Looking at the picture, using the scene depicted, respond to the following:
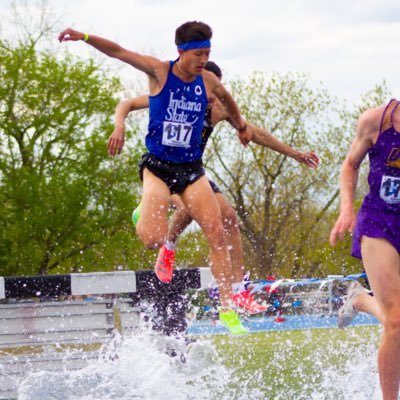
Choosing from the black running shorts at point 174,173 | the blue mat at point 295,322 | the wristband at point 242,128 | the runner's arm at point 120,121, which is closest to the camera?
the runner's arm at point 120,121

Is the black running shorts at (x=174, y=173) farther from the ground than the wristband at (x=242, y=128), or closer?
closer

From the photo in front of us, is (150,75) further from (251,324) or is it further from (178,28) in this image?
(251,324)

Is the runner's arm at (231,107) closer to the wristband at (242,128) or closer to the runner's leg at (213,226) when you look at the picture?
the wristband at (242,128)

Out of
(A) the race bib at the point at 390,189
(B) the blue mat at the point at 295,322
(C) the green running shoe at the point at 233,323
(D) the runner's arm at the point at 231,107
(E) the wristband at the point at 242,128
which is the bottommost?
(B) the blue mat at the point at 295,322

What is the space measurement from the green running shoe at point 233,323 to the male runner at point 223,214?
10.2 inches

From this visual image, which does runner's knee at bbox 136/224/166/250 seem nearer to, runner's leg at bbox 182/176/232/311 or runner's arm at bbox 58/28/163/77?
runner's leg at bbox 182/176/232/311

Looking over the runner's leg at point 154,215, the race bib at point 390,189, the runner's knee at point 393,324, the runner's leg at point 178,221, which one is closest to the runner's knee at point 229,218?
the runner's leg at point 178,221

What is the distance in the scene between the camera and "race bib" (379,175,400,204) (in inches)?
210

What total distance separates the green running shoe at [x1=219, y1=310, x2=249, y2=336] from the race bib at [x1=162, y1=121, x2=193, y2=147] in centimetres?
128

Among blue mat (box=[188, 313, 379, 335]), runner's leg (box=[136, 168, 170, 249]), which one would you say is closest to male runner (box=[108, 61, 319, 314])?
runner's leg (box=[136, 168, 170, 249])

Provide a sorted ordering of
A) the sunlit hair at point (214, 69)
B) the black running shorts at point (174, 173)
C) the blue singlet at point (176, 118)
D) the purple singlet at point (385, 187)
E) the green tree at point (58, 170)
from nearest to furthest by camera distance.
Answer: the purple singlet at point (385, 187) < the blue singlet at point (176, 118) < the black running shorts at point (174, 173) < the sunlit hair at point (214, 69) < the green tree at point (58, 170)

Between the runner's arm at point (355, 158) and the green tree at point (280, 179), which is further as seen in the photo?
the green tree at point (280, 179)

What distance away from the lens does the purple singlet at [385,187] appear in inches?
209

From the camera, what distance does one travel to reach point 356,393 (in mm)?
6148
